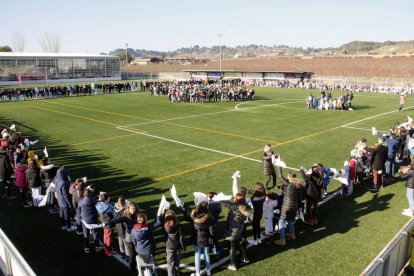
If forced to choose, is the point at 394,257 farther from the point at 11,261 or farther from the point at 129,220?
the point at 11,261

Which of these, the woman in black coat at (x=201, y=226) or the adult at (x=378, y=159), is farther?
the adult at (x=378, y=159)

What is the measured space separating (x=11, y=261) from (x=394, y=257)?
6.85 meters

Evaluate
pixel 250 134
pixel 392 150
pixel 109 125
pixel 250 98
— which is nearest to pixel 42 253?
pixel 392 150

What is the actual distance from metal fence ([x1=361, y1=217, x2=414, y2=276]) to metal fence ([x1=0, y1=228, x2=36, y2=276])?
516 cm

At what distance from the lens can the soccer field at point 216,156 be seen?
8.13 metres

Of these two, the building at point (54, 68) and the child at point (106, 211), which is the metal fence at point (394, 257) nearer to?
the child at point (106, 211)

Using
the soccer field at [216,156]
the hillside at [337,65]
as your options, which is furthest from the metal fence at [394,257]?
the hillside at [337,65]

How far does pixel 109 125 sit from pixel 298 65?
7728cm

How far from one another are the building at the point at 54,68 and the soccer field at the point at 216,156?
111ft

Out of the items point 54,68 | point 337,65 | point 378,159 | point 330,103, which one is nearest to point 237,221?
point 378,159

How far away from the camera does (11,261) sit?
19.0ft

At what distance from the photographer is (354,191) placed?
11.8 m

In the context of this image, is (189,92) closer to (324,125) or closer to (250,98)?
(250,98)

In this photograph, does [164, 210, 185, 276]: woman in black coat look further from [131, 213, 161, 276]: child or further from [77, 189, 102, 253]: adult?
[77, 189, 102, 253]: adult
